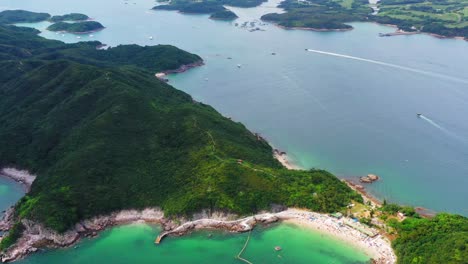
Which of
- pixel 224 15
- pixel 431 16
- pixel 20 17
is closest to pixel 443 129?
pixel 431 16

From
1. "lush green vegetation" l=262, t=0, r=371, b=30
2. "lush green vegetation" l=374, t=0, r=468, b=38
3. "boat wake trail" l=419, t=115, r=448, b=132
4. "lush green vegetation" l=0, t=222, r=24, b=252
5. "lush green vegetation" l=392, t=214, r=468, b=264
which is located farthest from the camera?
"lush green vegetation" l=262, t=0, r=371, b=30

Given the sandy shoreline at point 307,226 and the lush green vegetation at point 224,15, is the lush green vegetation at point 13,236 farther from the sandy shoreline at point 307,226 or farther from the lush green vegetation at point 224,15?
the lush green vegetation at point 224,15

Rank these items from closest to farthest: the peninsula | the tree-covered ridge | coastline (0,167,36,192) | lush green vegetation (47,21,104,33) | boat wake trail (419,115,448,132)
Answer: the tree-covered ridge
coastline (0,167,36,192)
boat wake trail (419,115,448,132)
the peninsula
lush green vegetation (47,21,104,33)

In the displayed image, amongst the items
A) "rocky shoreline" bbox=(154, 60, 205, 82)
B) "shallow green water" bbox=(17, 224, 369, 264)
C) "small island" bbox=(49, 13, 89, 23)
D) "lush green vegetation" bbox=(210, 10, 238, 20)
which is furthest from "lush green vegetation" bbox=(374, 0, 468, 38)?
"small island" bbox=(49, 13, 89, 23)

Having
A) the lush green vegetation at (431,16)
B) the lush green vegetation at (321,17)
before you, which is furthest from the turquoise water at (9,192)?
the lush green vegetation at (431,16)

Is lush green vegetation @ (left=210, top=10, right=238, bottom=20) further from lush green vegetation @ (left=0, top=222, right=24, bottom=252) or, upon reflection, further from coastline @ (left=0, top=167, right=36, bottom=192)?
lush green vegetation @ (left=0, top=222, right=24, bottom=252)

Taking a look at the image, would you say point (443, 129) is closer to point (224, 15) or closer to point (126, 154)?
point (126, 154)
